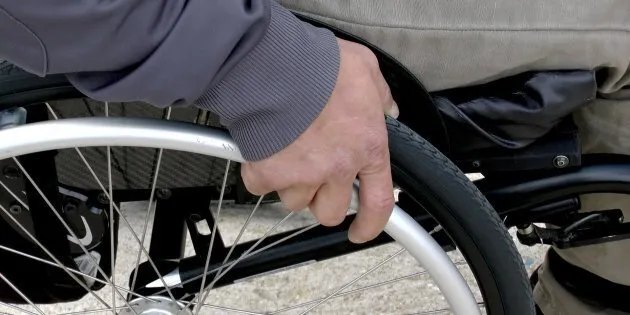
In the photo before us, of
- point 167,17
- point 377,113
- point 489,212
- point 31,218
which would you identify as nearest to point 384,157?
point 377,113

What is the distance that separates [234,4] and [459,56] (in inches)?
10.9

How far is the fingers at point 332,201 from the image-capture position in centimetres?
86

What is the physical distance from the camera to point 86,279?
1167mm

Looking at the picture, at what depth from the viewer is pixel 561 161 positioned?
3.34ft

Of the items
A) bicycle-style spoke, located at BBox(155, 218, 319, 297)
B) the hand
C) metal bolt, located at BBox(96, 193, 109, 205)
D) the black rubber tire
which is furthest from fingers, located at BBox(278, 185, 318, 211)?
metal bolt, located at BBox(96, 193, 109, 205)

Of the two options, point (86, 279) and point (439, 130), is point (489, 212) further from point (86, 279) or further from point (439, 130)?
point (86, 279)

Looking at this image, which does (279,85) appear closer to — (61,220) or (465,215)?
(465,215)

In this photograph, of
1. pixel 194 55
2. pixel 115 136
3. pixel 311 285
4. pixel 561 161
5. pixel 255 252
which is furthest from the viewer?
pixel 311 285

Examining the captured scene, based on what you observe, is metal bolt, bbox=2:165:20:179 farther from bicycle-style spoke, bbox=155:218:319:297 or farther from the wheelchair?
A: bicycle-style spoke, bbox=155:218:319:297

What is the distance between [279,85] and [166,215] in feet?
1.41

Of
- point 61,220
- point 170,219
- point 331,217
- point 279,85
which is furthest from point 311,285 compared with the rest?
point 279,85

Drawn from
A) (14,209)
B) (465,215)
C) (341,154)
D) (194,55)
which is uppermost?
(194,55)

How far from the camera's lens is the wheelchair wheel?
883 millimetres

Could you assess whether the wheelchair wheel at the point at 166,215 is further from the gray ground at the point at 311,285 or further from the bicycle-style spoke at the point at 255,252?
the gray ground at the point at 311,285
